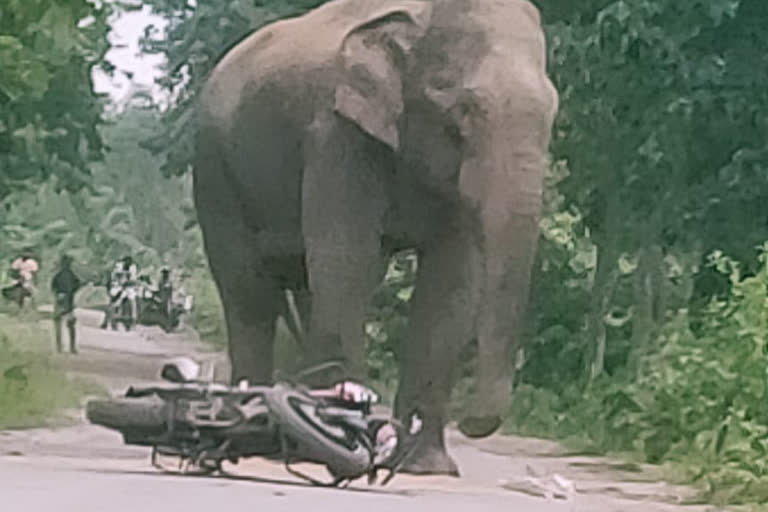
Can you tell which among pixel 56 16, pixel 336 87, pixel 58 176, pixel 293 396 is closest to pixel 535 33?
pixel 336 87

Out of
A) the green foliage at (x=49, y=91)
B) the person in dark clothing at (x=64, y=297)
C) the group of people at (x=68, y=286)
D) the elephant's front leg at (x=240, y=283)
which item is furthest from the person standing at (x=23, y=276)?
the elephant's front leg at (x=240, y=283)

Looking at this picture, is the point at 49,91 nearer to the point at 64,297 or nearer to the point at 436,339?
the point at 64,297

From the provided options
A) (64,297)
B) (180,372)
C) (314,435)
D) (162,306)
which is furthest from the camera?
(162,306)

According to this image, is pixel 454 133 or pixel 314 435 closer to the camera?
pixel 314 435

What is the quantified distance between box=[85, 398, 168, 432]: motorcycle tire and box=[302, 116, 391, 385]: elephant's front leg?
1.10m

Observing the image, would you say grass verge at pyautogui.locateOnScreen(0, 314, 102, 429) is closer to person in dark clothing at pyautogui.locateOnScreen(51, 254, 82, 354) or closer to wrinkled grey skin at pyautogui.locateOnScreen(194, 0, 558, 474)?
person in dark clothing at pyautogui.locateOnScreen(51, 254, 82, 354)

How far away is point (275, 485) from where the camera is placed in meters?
9.16

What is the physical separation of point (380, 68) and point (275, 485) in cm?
199

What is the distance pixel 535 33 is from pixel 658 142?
3692 mm

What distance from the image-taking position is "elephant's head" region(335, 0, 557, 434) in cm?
930

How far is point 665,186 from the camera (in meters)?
13.6

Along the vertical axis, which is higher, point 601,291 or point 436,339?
point 436,339

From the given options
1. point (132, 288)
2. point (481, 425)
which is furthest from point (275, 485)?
point (132, 288)

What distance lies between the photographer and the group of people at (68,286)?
17391 mm
